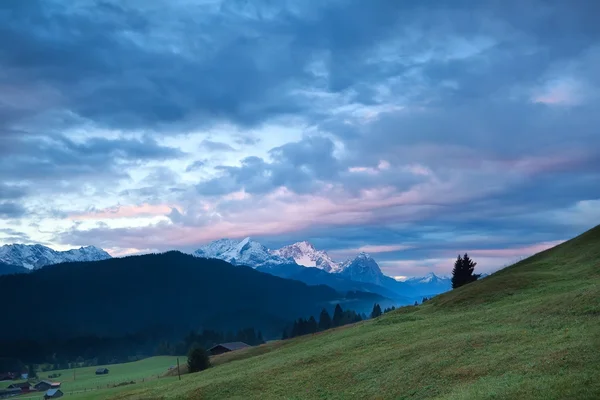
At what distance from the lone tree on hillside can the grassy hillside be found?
4041cm

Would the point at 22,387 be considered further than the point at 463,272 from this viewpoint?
Yes

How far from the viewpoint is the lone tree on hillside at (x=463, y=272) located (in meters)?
121

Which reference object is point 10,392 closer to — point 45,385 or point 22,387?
point 22,387

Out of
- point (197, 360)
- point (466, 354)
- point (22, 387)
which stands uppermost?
point (197, 360)

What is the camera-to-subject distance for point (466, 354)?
44625 mm

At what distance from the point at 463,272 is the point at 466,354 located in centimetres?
8117

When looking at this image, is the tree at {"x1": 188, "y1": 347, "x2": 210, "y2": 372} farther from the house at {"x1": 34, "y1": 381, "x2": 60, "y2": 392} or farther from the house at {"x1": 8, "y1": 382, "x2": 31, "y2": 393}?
the house at {"x1": 8, "y1": 382, "x2": 31, "y2": 393}

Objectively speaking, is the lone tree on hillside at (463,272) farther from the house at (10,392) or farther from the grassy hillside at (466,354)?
the house at (10,392)

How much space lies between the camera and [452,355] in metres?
45.3

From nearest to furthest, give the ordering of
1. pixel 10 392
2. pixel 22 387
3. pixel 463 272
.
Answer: pixel 463 272
pixel 10 392
pixel 22 387

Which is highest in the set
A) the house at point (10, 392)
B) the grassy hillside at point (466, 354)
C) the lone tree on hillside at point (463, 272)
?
the lone tree on hillside at point (463, 272)

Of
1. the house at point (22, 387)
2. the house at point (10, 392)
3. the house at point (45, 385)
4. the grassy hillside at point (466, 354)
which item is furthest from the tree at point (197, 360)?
the house at point (22, 387)

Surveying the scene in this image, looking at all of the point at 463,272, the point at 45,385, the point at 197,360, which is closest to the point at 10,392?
the point at 45,385

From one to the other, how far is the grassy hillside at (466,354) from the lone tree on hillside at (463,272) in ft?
133
